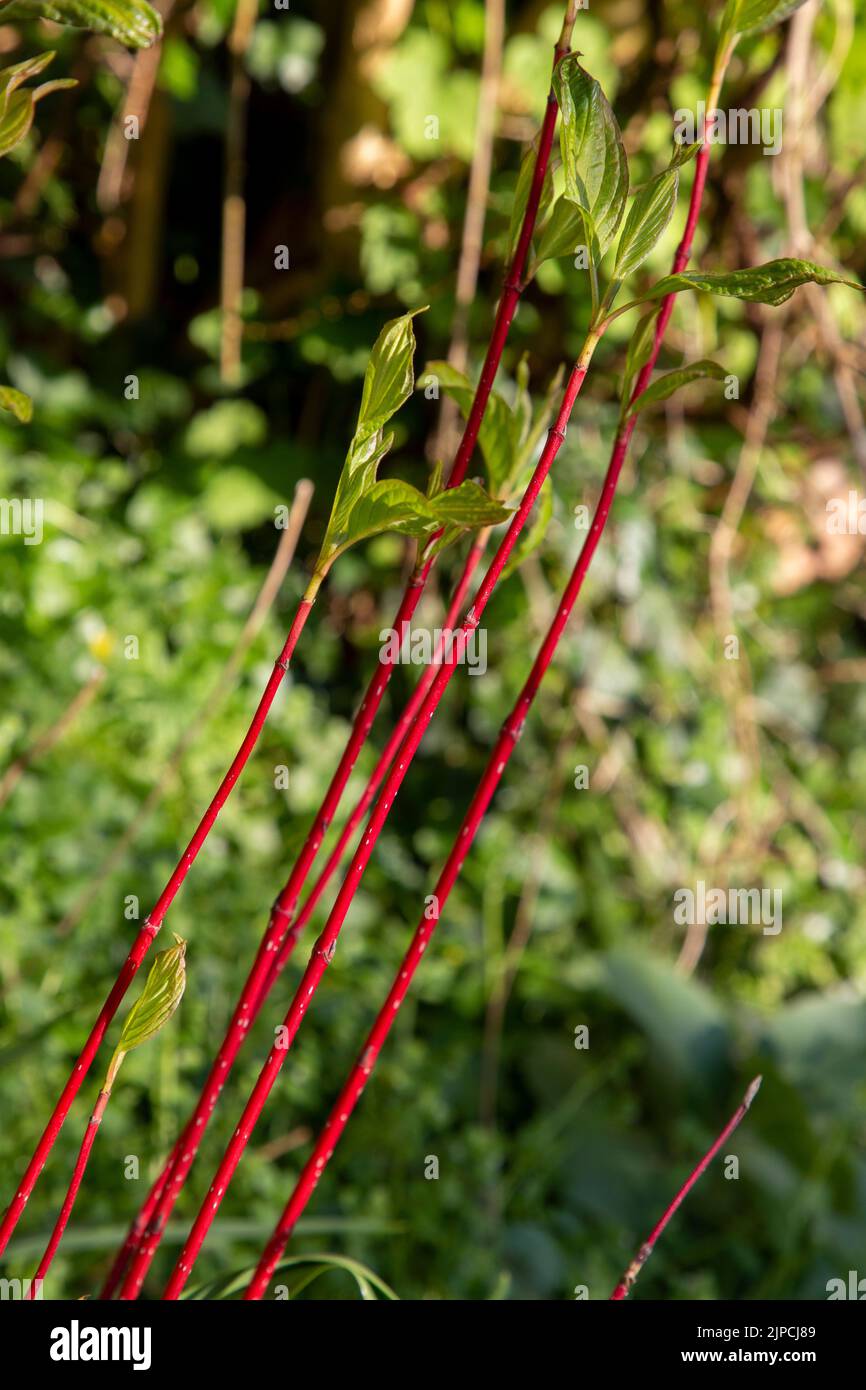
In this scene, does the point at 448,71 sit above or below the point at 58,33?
below

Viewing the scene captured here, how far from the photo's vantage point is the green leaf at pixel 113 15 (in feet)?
1.60

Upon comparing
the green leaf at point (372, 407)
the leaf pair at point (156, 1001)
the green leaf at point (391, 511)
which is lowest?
the leaf pair at point (156, 1001)

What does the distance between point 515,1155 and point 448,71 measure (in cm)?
164

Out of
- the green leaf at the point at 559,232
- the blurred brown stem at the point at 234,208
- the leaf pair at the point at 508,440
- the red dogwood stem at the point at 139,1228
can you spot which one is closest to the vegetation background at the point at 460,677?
the blurred brown stem at the point at 234,208

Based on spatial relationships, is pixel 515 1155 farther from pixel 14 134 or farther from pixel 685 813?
pixel 14 134

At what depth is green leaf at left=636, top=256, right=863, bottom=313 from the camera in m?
0.42

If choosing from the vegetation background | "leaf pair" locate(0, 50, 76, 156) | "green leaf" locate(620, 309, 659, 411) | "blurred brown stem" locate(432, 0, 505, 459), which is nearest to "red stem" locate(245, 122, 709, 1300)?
"green leaf" locate(620, 309, 659, 411)

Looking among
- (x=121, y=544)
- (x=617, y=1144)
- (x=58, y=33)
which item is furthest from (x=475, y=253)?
(x=617, y=1144)

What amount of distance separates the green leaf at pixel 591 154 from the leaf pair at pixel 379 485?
0.07 m

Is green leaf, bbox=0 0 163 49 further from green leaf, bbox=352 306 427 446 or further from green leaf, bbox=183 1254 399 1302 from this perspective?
green leaf, bbox=183 1254 399 1302

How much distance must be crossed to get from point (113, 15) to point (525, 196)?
17 centimetres

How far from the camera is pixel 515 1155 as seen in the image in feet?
5.62

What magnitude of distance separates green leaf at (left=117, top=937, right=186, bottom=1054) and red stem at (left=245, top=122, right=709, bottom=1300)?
0.07 meters

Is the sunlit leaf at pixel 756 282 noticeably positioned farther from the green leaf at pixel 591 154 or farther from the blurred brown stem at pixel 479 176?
the blurred brown stem at pixel 479 176
